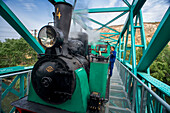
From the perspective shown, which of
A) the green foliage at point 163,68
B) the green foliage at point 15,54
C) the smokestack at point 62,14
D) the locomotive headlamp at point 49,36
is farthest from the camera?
the green foliage at point 163,68

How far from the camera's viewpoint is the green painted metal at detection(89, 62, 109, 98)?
2.25 meters

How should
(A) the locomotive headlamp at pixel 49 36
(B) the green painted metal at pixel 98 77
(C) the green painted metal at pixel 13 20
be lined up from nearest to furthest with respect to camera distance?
(A) the locomotive headlamp at pixel 49 36, (B) the green painted metal at pixel 98 77, (C) the green painted metal at pixel 13 20

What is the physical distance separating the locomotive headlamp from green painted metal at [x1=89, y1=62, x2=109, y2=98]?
41.2 inches

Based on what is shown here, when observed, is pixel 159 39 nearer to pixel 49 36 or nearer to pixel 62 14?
pixel 62 14

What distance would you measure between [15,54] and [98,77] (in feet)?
65.1

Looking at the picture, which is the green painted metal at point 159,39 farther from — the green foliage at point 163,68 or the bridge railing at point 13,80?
the green foliage at point 163,68

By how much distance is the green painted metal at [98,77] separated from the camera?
A: 7.39 ft

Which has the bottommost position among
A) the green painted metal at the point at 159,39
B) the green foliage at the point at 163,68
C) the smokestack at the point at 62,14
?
the green foliage at the point at 163,68

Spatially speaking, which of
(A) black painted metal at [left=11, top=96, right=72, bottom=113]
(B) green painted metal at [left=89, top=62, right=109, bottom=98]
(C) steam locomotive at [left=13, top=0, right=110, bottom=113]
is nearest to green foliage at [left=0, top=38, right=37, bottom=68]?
(A) black painted metal at [left=11, top=96, right=72, bottom=113]

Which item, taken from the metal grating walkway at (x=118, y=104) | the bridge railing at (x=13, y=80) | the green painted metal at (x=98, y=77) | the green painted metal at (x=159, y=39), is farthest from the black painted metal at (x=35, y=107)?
the green painted metal at (x=159, y=39)

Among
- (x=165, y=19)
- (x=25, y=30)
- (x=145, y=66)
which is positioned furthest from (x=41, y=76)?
(x=145, y=66)

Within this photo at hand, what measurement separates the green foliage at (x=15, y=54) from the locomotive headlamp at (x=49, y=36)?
1893 cm

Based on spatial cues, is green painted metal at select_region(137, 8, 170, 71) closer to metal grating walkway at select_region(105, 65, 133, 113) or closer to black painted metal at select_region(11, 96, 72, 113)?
metal grating walkway at select_region(105, 65, 133, 113)

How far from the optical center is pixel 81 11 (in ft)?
16.3
